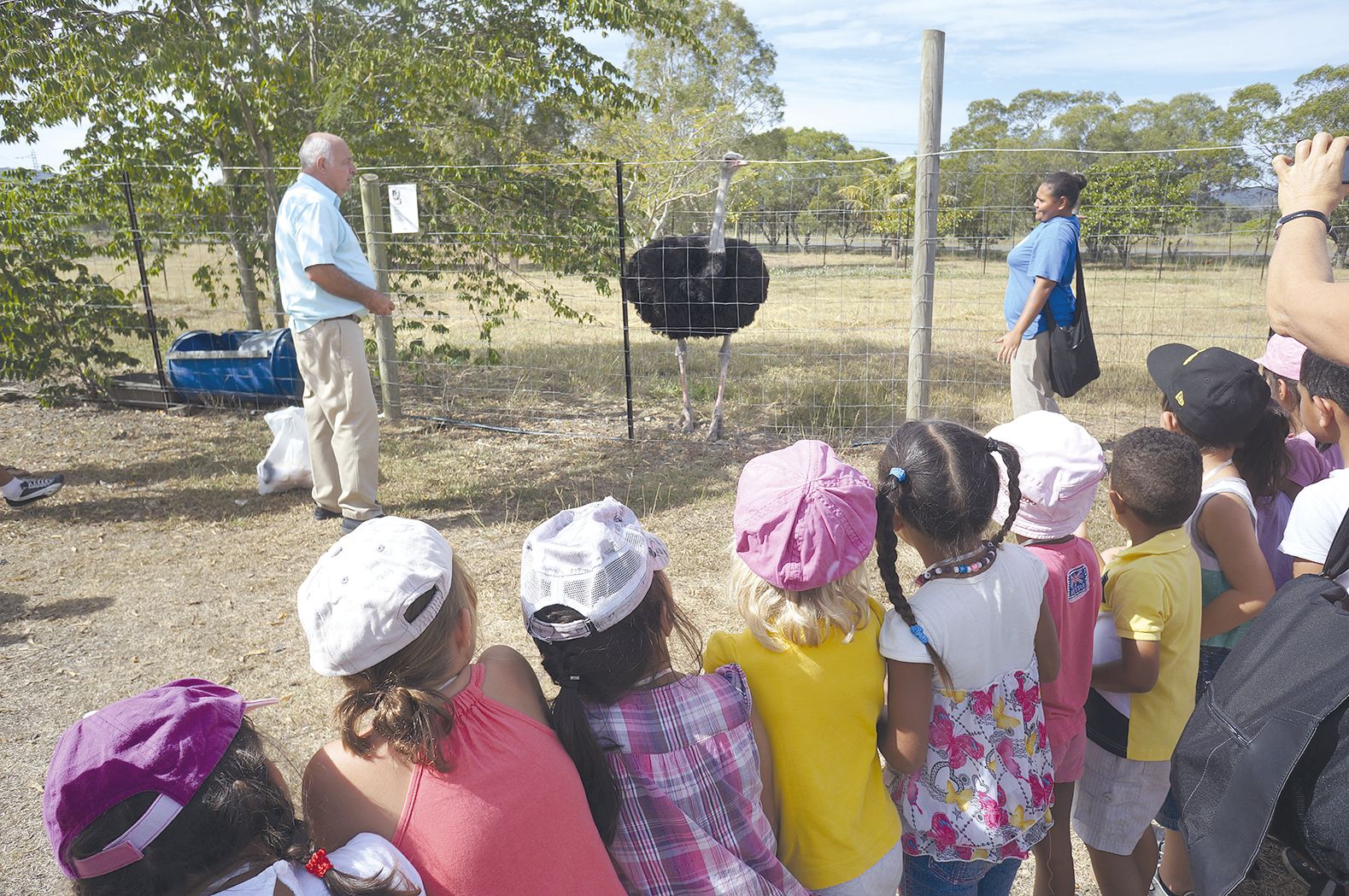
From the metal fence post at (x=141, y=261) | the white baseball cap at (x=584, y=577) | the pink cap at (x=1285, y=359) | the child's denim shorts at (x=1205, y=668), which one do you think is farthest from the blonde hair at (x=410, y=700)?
the metal fence post at (x=141, y=261)

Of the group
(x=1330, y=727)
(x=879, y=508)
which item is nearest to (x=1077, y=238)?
(x=879, y=508)

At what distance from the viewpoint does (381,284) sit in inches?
258

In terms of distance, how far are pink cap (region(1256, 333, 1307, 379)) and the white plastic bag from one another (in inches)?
180

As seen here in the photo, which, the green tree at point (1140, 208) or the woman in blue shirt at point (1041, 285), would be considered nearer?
the woman in blue shirt at point (1041, 285)

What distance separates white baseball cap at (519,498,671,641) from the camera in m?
1.41

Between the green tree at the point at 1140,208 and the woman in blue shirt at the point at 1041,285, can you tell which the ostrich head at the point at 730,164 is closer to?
the woman in blue shirt at the point at 1041,285

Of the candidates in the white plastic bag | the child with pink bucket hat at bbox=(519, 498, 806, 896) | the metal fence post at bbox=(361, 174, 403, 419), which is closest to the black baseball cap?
the child with pink bucket hat at bbox=(519, 498, 806, 896)

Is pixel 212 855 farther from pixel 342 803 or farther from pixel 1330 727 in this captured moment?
pixel 1330 727

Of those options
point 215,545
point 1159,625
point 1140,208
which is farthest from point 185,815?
point 1140,208

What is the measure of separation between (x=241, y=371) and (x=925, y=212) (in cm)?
510

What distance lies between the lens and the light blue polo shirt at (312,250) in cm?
428

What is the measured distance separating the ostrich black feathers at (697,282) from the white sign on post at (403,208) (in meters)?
1.47

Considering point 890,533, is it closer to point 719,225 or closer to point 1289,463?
point 1289,463

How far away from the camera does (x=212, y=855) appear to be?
1.12 meters
